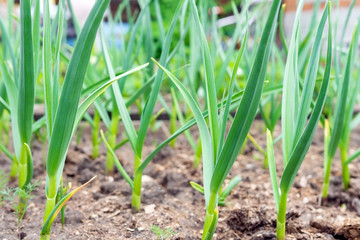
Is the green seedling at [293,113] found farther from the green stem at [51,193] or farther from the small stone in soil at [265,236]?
the green stem at [51,193]

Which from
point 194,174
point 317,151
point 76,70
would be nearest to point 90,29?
point 76,70

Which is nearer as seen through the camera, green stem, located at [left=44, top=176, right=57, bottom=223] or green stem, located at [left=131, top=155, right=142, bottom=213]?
green stem, located at [left=44, top=176, right=57, bottom=223]

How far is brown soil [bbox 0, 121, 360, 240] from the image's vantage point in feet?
2.83

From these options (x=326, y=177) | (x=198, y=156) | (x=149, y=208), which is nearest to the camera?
(x=149, y=208)

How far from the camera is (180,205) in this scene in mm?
1027

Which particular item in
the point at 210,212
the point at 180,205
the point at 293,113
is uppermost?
the point at 293,113

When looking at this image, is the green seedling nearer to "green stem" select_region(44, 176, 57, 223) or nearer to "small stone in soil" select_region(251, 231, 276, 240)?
Result: "small stone in soil" select_region(251, 231, 276, 240)

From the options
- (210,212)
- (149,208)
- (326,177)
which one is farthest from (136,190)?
(326,177)

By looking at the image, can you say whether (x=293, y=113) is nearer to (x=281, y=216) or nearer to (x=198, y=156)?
(x=281, y=216)

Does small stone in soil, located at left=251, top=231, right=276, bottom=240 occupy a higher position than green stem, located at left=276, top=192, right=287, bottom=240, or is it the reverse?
green stem, located at left=276, top=192, right=287, bottom=240

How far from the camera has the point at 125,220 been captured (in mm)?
906

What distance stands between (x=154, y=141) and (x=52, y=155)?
92 cm

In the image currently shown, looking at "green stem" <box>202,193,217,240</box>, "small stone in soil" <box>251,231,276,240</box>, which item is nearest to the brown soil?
"small stone in soil" <box>251,231,276,240</box>

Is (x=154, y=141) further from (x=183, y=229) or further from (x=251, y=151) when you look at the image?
(x=183, y=229)
